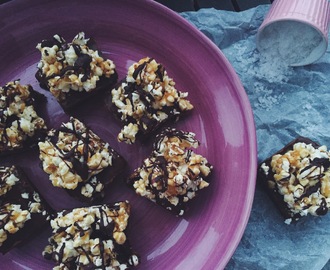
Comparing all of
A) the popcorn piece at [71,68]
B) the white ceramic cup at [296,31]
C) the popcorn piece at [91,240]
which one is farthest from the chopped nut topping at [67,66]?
the white ceramic cup at [296,31]

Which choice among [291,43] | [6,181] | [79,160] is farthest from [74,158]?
[291,43]

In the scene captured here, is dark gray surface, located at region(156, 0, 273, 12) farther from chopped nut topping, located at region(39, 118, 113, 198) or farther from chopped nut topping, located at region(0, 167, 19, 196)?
chopped nut topping, located at region(0, 167, 19, 196)

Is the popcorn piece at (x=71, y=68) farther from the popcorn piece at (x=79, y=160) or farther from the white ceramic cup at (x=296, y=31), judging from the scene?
the white ceramic cup at (x=296, y=31)

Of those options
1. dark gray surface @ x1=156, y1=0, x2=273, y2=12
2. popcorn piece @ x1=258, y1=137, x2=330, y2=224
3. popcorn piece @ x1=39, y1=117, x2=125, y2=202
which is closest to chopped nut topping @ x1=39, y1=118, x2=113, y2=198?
popcorn piece @ x1=39, y1=117, x2=125, y2=202

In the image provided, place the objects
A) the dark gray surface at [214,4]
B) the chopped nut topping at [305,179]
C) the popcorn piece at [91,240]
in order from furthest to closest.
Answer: the dark gray surface at [214,4] → the chopped nut topping at [305,179] → the popcorn piece at [91,240]

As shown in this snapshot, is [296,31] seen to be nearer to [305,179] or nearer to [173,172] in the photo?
[305,179]

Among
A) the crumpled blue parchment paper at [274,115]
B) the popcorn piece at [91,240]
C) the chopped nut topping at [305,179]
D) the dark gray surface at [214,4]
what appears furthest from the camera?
the dark gray surface at [214,4]
